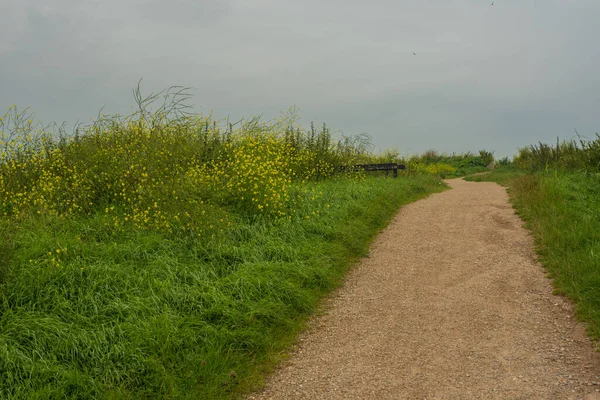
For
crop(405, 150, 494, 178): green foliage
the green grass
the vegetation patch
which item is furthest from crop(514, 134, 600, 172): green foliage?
the green grass

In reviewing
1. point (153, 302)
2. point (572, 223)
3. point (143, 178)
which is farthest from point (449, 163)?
point (153, 302)

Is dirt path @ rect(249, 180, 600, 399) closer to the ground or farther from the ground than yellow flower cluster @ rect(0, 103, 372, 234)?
closer to the ground

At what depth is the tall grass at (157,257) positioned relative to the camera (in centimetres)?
479

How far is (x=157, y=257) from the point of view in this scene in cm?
685

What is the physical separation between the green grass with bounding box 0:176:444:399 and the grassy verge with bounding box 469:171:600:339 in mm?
3213

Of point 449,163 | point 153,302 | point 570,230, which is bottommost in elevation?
point 153,302

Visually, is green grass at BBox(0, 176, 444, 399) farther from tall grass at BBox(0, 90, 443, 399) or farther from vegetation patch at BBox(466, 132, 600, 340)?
vegetation patch at BBox(466, 132, 600, 340)

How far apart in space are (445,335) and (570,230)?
14.4ft

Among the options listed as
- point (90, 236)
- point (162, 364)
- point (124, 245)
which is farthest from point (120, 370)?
point (90, 236)

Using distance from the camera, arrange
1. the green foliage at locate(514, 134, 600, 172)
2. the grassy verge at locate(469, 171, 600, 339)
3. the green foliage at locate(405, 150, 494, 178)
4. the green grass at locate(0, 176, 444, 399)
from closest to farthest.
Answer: the green grass at locate(0, 176, 444, 399), the grassy verge at locate(469, 171, 600, 339), the green foliage at locate(514, 134, 600, 172), the green foliage at locate(405, 150, 494, 178)

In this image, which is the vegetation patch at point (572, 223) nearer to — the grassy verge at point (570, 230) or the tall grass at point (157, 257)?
the grassy verge at point (570, 230)

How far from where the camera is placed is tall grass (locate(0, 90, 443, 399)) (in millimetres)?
4785

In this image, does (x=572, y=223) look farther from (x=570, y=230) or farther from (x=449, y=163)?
(x=449, y=163)

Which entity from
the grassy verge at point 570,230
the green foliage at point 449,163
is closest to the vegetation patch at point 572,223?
the grassy verge at point 570,230
